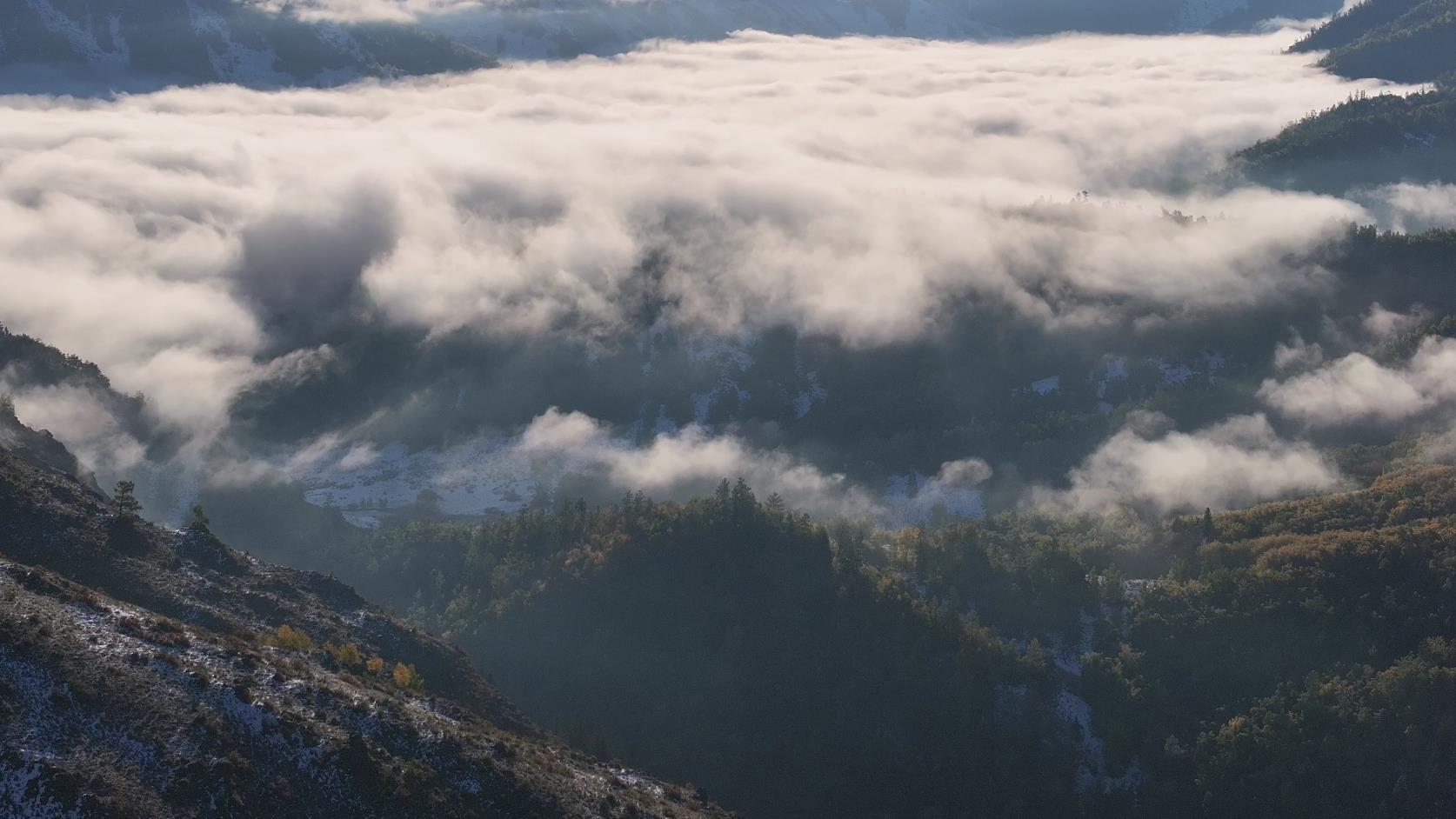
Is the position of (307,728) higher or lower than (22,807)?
lower

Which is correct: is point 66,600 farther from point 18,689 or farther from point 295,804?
point 295,804

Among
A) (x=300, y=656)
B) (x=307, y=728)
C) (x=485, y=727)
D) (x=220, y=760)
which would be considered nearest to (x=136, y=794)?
(x=220, y=760)

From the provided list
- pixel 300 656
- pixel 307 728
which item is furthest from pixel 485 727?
pixel 307 728

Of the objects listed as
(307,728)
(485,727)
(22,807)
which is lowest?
(485,727)

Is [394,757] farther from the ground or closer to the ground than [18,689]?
closer to the ground

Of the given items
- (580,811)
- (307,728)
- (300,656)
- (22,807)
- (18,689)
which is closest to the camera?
(22,807)

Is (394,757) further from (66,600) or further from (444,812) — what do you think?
(66,600)

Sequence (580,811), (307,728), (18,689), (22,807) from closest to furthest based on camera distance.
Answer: (22,807) < (18,689) < (307,728) < (580,811)

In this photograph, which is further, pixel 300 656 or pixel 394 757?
pixel 300 656

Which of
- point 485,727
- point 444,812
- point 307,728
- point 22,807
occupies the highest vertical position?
point 22,807
